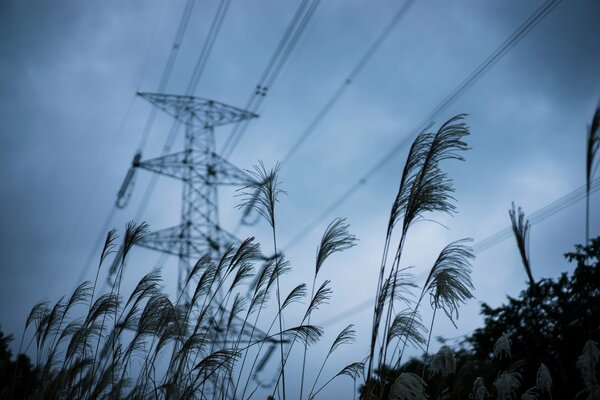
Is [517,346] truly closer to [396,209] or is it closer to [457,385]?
[457,385]

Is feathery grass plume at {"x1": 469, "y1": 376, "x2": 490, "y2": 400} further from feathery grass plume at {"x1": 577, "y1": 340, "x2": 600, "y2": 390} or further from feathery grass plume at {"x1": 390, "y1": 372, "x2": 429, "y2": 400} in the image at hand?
feathery grass plume at {"x1": 390, "y1": 372, "x2": 429, "y2": 400}

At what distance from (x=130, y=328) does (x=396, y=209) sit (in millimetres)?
2662

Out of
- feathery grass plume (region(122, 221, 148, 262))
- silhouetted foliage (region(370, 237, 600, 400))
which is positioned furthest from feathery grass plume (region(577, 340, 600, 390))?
feathery grass plume (region(122, 221, 148, 262))

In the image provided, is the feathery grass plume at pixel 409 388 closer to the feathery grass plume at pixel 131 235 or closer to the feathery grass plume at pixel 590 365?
the feathery grass plume at pixel 590 365

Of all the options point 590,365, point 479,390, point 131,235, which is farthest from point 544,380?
point 131,235

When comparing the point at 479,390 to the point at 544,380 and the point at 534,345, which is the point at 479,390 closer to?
the point at 544,380

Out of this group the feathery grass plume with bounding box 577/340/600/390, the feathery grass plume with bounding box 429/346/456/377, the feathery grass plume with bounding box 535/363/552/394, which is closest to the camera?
the feathery grass plume with bounding box 577/340/600/390

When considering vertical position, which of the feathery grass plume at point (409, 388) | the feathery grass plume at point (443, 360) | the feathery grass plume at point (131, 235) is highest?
the feathery grass plume at point (131, 235)

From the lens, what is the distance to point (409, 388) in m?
2.21

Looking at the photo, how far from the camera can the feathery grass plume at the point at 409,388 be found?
2.08 meters

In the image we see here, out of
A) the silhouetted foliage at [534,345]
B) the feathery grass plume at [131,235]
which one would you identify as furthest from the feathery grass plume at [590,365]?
the feathery grass plume at [131,235]

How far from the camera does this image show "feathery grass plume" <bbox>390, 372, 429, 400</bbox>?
2.08 metres

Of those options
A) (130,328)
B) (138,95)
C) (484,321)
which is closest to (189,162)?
(138,95)

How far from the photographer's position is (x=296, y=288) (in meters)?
3.43
